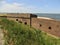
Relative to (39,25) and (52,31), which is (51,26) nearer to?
(52,31)

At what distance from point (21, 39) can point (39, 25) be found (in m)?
10.8

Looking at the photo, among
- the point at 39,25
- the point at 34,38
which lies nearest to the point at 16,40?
the point at 34,38

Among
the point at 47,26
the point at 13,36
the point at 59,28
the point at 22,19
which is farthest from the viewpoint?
the point at 22,19

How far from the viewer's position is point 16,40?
7602 millimetres

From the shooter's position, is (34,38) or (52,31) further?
(52,31)

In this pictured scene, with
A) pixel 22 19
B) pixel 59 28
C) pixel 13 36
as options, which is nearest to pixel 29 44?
pixel 13 36

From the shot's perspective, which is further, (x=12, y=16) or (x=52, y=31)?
(x=12, y=16)

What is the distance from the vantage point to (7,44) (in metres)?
7.28

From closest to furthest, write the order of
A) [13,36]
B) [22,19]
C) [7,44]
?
[7,44], [13,36], [22,19]

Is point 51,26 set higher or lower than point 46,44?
lower

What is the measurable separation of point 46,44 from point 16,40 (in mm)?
1529

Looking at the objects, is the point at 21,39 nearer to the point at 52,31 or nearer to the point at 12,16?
the point at 52,31

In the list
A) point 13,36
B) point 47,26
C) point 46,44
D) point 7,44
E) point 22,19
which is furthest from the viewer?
point 22,19

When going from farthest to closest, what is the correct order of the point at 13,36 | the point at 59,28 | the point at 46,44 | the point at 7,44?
the point at 59,28
the point at 13,36
the point at 7,44
the point at 46,44
